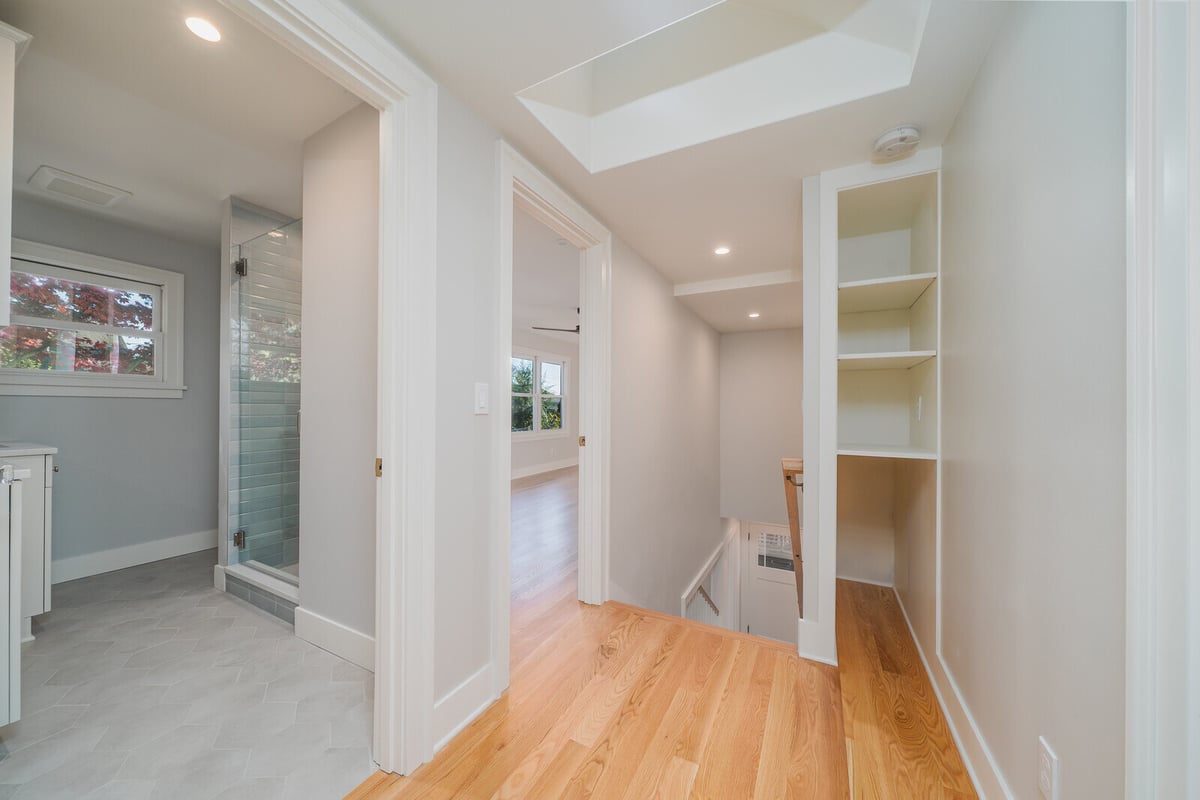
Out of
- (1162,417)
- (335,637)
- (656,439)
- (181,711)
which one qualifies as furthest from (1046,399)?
(181,711)

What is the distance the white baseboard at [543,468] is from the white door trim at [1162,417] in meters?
6.74

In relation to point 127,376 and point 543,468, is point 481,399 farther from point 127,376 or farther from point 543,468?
point 543,468

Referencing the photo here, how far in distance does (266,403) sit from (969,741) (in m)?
3.70

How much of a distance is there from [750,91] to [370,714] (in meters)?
2.80

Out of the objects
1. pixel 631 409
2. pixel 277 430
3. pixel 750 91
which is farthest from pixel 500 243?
pixel 277 430

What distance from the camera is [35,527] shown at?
83.7 inches

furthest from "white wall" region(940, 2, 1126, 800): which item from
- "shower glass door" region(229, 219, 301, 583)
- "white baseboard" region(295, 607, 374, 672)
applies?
"shower glass door" region(229, 219, 301, 583)

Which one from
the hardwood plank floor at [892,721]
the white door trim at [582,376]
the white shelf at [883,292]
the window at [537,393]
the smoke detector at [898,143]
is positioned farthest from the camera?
the window at [537,393]

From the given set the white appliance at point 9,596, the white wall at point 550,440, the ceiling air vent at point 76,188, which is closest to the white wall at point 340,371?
the white appliance at point 9,596

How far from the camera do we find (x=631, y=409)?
2947mm

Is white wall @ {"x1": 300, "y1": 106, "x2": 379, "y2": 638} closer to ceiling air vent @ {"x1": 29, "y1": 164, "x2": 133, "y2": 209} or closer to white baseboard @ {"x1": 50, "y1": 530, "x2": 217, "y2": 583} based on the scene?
ceiling air vent @ {"x1": 29, "y1": 164, "x2": 133, "y2": 209}

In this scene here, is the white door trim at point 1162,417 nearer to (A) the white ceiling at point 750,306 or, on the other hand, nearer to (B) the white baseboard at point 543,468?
(A) the white ceiling at point 750,306

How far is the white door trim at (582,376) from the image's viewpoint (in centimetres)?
177

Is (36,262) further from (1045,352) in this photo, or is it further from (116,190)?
(1045,352)
